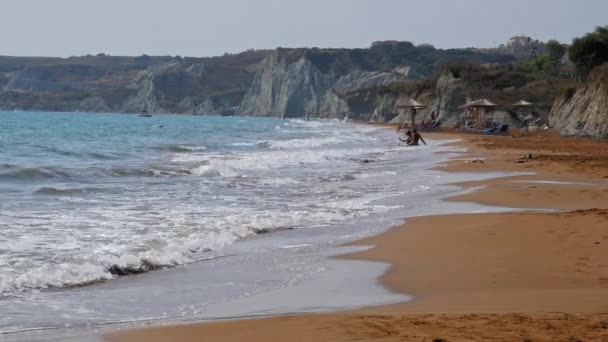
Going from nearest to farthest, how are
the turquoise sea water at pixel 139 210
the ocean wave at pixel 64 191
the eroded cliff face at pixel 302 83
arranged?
the turquoise sea water at pixel 139 210, the ocean wave at pixel 64 191, the eroded cliff face at pixel 302 83

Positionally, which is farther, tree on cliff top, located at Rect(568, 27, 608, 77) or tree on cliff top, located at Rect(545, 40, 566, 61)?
tree on cliff top, located at Rect(545, 40, 566, 61)

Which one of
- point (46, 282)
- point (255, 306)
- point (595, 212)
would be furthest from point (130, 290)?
point (595, 212)

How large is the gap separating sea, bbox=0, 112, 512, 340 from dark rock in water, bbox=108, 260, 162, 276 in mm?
19

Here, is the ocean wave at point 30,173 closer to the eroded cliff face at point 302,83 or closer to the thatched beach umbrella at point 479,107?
the thatched beach umbrella at point 479,107

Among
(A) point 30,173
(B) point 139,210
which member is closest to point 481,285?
(B) point 139,210

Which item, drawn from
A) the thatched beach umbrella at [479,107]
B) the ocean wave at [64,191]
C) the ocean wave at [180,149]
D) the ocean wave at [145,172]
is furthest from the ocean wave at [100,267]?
the thatched beach umbrella at [479,107]

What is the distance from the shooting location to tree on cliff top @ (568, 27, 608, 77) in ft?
214

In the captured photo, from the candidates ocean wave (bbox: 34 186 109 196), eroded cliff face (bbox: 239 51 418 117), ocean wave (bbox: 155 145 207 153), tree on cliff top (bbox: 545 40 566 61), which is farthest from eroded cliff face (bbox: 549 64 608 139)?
eroded cliff face (bbox: 239 51 418 117)

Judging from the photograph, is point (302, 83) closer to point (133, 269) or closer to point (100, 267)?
point (133, 269)

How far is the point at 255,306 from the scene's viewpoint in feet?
24.9

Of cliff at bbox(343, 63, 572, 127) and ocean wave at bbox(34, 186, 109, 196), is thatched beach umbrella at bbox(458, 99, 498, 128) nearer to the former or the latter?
cliff at bbox(343, 63, 572, 127)

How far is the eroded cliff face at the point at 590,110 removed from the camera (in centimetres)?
4169

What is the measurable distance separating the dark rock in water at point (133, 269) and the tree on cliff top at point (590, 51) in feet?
197

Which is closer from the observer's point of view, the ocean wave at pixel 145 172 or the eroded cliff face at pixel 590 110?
the ocean wave at pixel 145 172
